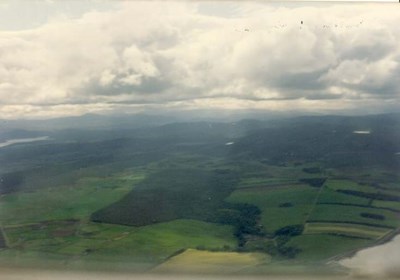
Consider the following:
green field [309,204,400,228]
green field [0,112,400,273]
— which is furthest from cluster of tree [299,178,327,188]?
green field [309,204,400,228]

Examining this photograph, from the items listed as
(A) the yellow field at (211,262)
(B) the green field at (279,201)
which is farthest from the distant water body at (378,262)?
(A) the yellow field at (211,262)

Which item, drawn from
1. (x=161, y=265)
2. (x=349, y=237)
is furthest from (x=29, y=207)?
(x=349, y=237)

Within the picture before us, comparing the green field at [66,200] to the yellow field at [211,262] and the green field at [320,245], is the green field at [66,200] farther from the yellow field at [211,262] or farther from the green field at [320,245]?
the green field at [320,245]

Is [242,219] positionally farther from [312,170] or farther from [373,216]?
[373,216]

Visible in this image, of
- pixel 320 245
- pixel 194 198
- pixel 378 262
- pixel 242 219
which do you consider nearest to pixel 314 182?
pixel 320 245

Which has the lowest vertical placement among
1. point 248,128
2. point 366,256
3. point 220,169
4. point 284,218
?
point 366,256

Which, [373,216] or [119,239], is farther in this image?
[373,216]

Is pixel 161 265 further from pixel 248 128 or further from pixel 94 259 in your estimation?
pixel 248 128

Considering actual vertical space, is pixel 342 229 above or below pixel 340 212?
below

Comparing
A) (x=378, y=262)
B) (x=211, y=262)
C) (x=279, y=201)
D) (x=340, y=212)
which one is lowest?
(x=378, y=262)
